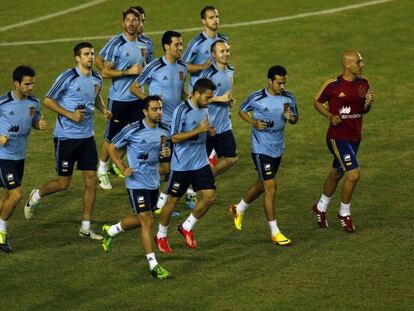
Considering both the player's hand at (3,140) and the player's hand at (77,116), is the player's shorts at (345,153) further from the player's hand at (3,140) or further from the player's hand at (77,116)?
the player's hand at (3,140)

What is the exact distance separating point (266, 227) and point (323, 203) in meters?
0.97

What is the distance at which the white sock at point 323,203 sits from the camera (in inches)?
856

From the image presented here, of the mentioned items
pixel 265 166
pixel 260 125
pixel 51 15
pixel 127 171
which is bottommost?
pixel 265 166

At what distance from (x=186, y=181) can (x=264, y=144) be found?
1.53m

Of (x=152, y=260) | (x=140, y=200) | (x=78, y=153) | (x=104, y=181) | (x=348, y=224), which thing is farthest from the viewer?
(x=104, y=181)

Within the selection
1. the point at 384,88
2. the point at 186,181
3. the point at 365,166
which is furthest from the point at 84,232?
the point at 384,88

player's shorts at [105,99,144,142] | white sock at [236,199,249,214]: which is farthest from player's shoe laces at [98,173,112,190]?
white sock at [236,199,249,214]

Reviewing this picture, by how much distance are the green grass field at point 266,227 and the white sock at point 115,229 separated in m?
0.35

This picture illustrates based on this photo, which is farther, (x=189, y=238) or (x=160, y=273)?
(x=189, y=238)

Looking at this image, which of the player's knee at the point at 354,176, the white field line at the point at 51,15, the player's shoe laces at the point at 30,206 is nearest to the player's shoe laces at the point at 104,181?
the player's shoe laces at the point at 30,206

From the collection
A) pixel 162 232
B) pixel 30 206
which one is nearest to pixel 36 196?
pixel 30 206

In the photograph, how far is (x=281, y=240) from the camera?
67.8 feet

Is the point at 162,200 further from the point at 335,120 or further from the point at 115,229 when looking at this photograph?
the point at 335,120

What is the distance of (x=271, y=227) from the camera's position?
2078 centimetres
